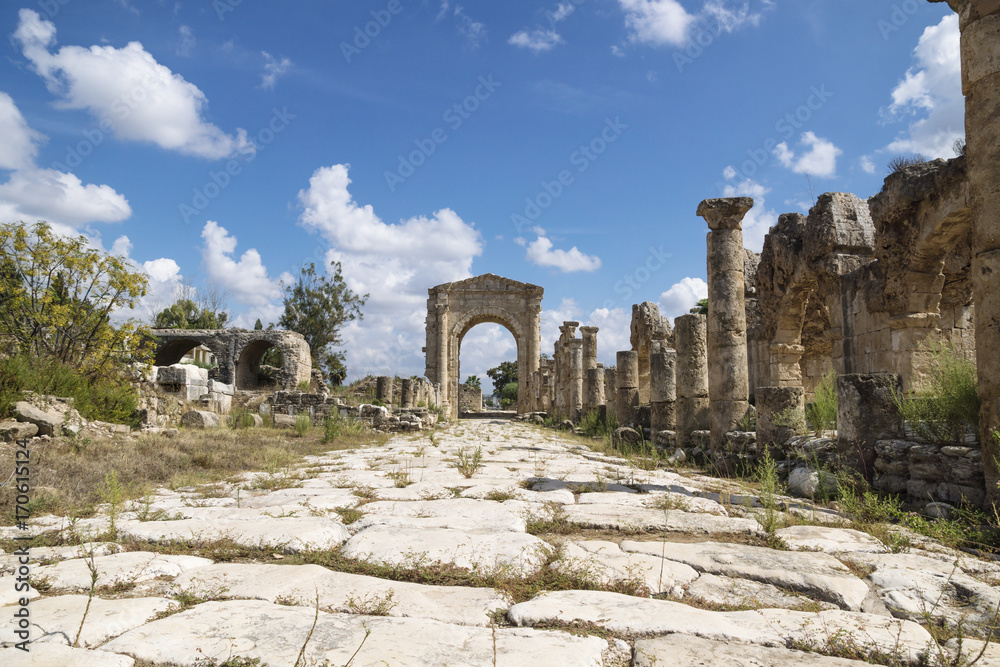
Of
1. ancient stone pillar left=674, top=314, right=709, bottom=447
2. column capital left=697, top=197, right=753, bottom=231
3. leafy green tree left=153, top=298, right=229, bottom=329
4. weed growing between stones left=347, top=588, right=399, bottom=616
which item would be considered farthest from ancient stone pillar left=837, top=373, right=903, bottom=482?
leafy green tree left=153, top=298, right=229, bottom=329

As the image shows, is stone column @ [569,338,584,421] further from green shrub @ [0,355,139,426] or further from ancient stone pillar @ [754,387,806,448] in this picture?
green shrub @ [0,355,139,426]

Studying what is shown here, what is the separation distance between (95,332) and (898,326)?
14083 millimetres

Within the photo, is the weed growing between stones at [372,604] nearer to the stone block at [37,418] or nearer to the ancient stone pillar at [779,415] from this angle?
the ancient stone pillar at [779,415]

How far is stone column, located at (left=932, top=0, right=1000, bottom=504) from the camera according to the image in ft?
14.1

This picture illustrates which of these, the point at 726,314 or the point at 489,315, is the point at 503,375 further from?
the point at 726,314

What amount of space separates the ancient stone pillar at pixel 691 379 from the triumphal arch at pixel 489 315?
23.1 meters

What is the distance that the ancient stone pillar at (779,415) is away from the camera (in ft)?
23.2

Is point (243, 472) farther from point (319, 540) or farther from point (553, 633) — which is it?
point (553, 633)

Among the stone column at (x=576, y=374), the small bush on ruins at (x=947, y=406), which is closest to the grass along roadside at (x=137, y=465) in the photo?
the small bush on ruins at (x=947, y=406)

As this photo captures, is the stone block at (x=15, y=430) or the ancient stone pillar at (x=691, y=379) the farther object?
the ancient stone pillar at (x=691, y=379)

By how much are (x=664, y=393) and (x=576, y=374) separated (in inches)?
370

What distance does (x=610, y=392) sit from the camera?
16578mm

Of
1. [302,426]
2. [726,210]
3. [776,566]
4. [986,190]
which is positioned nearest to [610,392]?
[726,210]

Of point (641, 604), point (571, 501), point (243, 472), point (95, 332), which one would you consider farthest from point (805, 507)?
point (95, 332)
